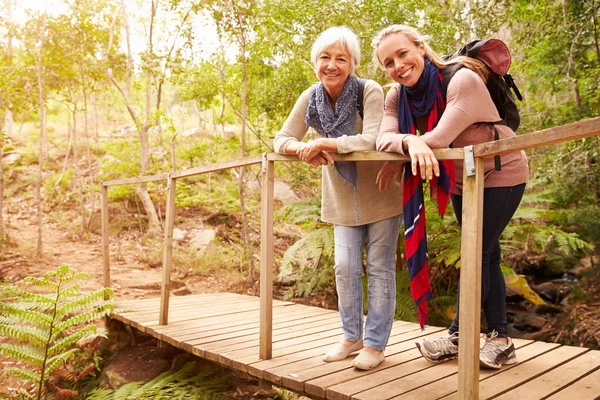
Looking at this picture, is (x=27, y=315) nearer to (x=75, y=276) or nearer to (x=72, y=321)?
(x=72, y=321)

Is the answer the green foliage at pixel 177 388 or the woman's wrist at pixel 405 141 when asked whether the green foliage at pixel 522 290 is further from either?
the woman's wrist at pixel 405 141

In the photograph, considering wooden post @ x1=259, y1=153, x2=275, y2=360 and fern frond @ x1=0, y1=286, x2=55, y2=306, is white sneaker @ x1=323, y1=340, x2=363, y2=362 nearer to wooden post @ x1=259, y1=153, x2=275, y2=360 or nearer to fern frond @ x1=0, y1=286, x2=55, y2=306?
wooden post @ x1=259, y1=153, x2=275, y2=360

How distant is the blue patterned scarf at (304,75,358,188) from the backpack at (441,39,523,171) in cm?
54

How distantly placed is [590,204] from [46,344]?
7.71 m

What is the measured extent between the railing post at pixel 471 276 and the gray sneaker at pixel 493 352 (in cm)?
67

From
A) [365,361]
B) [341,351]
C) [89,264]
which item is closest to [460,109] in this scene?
[365,361]

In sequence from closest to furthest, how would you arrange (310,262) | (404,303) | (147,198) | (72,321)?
(72,321) → (404,303) → (310,262) → (147,198)

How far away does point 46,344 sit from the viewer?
4.04 meters

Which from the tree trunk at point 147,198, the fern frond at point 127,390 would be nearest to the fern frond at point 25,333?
the fern frond at point 127,390

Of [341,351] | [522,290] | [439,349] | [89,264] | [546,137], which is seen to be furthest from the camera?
[89,264]

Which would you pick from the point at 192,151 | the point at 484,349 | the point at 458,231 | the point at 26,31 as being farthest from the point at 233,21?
the point at 484,349

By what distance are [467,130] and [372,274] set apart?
98 centimetres

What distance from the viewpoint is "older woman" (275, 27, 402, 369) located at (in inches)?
109

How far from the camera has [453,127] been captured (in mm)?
2332
